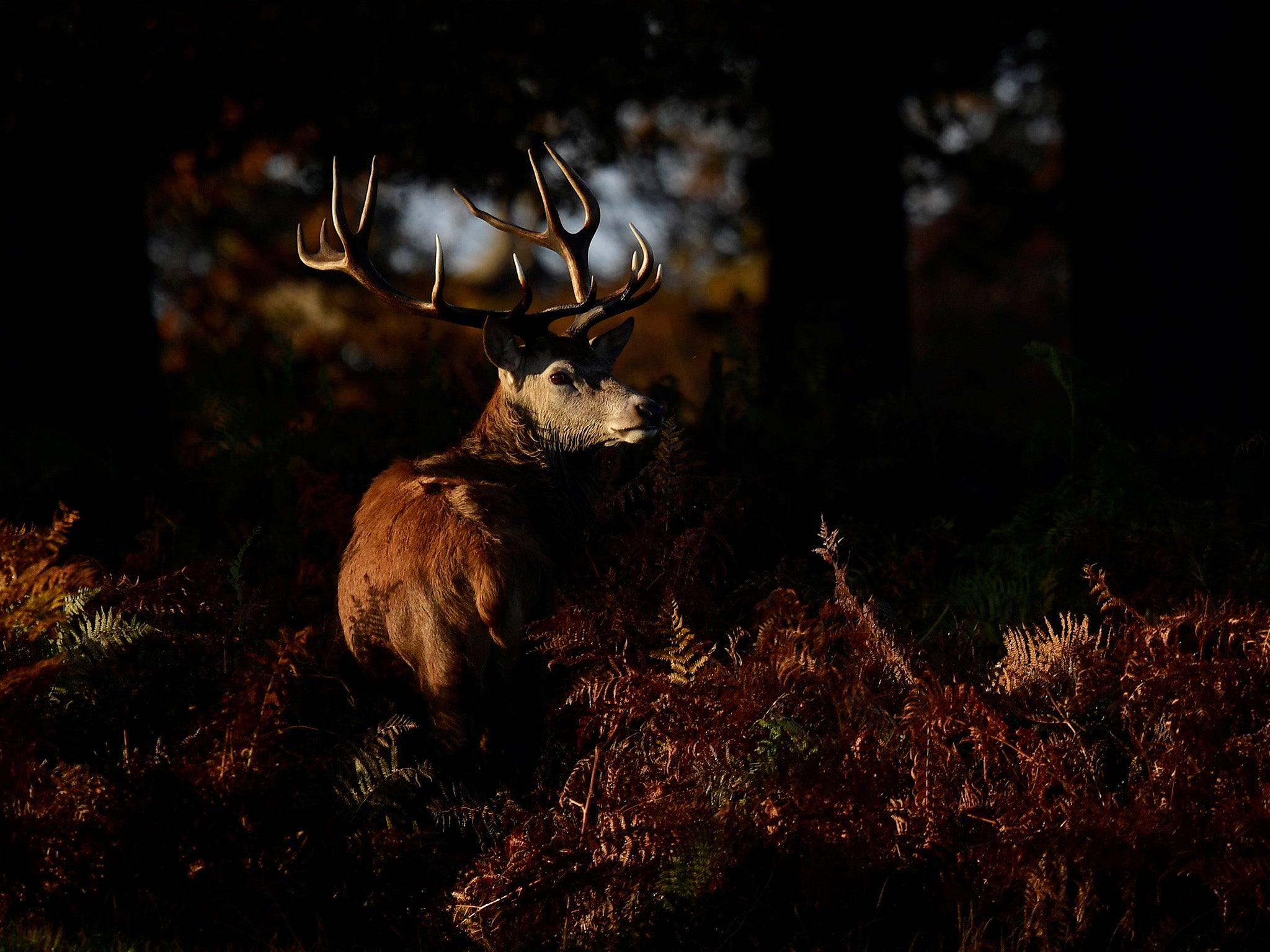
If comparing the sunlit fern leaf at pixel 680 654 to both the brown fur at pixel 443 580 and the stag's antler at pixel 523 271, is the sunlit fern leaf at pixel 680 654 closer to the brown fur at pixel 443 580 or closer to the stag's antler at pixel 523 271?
the brown fur at pixel 443 580

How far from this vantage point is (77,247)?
746 cm

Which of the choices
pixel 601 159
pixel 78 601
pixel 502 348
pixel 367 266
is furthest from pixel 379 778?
pixel 601 159

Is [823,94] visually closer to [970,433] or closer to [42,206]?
[970,433]

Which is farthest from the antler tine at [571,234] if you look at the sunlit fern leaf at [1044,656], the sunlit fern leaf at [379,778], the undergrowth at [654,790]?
the sunlit fern leaf at [1044,656]

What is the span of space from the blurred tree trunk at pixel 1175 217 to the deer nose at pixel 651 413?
13.3 feet

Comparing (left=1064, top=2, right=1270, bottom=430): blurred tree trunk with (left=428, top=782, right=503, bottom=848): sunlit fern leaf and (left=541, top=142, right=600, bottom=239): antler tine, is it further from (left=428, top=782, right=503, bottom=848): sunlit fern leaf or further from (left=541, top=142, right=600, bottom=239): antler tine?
(left=428, top=782, right=503, bottom=848): sunlit fern leaf

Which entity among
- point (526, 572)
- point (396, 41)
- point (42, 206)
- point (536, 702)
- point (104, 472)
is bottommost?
point (536, 702)

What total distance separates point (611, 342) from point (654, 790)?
8.17ft

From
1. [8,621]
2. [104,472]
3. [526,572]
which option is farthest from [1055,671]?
[104,472]

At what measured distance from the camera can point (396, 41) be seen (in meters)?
7.29

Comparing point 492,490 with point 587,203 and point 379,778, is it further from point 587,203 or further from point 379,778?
point 587,203

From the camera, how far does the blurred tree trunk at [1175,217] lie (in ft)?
26.2

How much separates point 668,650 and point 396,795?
3.40 ft

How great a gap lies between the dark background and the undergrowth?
1558 millimetres
